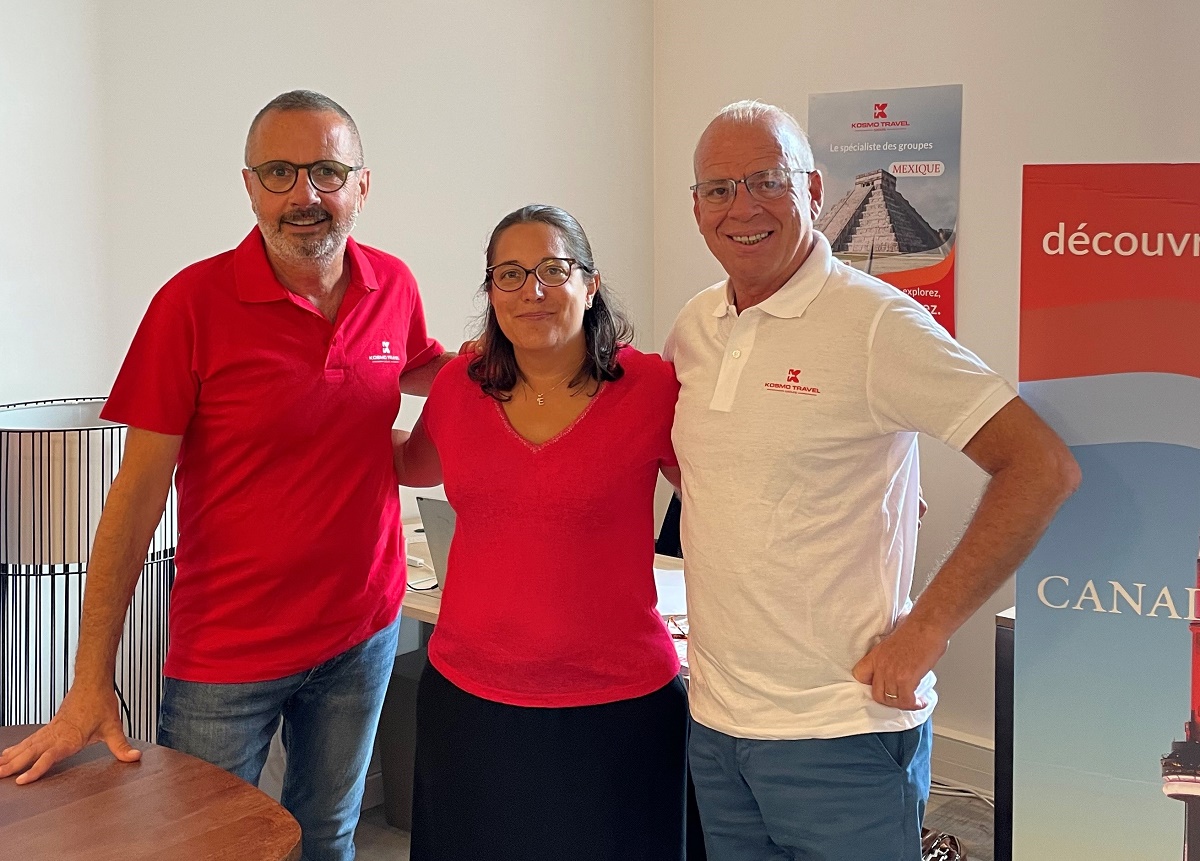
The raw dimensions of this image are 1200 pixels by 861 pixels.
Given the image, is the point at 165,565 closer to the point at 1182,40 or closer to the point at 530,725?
the point at 530,725

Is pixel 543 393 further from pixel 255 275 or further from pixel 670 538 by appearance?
pixel 670 538

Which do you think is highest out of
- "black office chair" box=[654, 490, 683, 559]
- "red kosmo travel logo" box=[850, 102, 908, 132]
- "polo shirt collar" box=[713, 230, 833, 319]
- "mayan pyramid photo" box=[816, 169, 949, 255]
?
"red kosmo travel logo" box=[850, 102, 908, 132]

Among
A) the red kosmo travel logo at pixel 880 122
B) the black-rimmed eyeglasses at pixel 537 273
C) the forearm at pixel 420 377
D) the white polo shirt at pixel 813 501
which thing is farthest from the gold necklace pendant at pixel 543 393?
the red kosmo travel logo at pixel 880 122

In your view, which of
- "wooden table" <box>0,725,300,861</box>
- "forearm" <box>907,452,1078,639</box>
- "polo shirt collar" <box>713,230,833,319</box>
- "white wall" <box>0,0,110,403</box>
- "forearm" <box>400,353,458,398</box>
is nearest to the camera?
"wooden table" <box>0,725,300,861</box>

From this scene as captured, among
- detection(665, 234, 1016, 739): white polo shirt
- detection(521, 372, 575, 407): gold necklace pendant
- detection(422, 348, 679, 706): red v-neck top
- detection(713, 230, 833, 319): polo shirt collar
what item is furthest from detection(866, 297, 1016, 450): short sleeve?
detection(521, 372, 575, 407): gold necklace pendant

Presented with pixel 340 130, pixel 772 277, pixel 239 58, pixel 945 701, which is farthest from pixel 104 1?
pixel 945 701

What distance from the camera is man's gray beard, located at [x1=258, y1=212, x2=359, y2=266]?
1.93 m

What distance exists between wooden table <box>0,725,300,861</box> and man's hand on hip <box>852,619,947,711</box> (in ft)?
2.60

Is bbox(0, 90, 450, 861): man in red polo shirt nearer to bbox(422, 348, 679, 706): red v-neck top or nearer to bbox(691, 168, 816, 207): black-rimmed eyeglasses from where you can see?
bbox(422, 348, 679, 706): red v-neck top

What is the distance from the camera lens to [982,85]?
360 centimetres

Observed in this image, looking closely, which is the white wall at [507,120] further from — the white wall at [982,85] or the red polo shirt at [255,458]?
the red polo shirt at [255,458]

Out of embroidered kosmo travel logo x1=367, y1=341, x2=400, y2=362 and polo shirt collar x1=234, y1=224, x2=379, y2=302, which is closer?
polo shirt collar x1=234, y1=224, x2=379, y2=302

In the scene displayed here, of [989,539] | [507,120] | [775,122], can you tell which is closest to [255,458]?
[775,122]

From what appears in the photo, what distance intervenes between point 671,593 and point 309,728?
1.02 meters
